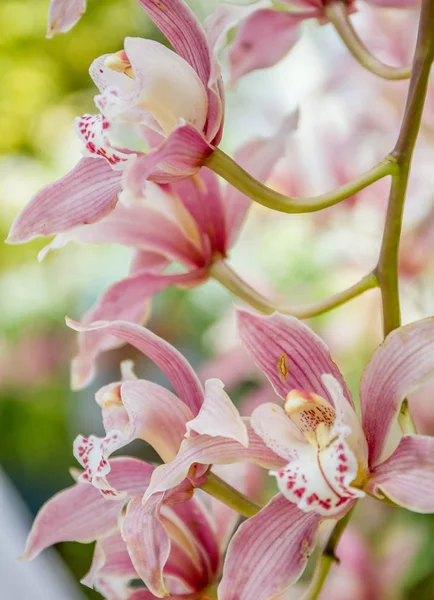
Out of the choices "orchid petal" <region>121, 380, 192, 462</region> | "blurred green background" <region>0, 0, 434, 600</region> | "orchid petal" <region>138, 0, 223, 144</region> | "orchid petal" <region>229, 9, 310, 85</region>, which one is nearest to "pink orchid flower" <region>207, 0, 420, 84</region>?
"orchid petal" <region>229, 9, 310, 85</region>

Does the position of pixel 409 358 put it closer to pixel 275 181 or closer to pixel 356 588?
pixel 356 588

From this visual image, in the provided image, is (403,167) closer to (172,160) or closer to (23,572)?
(172,160)

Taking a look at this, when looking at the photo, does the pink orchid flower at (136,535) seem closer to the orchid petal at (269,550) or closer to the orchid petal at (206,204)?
the orchid petal at (269,550)

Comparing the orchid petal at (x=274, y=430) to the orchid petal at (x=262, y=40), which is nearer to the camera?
the orchid petal at (x=274, y=430)

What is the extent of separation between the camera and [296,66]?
4.95ft

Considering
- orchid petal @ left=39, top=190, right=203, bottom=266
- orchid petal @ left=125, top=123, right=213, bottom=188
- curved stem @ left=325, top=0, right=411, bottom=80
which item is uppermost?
curved stem @ left=325, top=0, right=411, bottom=80

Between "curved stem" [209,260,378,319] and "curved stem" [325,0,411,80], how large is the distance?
125 millimetres

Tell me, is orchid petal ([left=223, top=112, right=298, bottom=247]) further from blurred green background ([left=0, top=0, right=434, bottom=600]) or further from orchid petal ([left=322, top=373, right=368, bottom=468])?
blurred green background ([left=0, top=0, right=434, bottom=600])

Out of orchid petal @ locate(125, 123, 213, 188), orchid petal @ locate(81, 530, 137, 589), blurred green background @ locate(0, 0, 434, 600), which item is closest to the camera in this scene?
orchid petal @ locate(125, 123, 213, 188)

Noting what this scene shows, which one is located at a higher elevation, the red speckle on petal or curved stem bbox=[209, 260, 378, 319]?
curved stem bbox=[209, 260, 378, 319]

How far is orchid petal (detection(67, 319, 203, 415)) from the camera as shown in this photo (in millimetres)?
386

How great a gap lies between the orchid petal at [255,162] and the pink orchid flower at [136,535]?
165 millimetres

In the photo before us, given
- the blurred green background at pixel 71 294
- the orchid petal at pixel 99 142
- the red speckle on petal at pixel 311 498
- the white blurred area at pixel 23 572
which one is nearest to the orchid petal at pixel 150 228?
the orchid petal at pixel 99 142

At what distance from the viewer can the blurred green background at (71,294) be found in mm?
862
